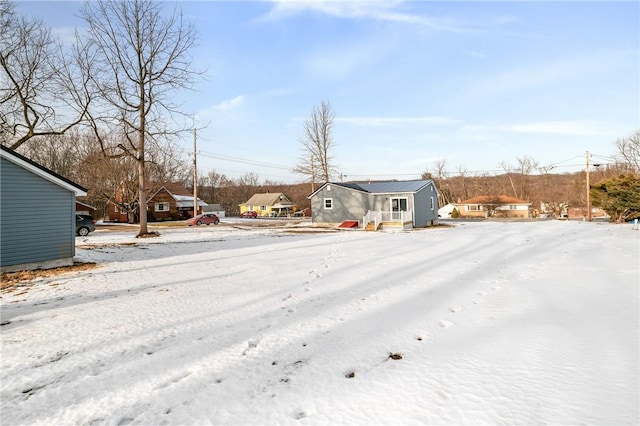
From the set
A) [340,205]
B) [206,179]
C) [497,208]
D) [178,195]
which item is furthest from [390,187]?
[206,179]

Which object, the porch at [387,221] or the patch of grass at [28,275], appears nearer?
the patch of grass at [28,275]

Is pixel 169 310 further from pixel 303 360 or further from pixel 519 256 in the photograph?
pixel 519 256

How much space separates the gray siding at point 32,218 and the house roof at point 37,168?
0.45ft

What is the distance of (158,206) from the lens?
43531 millimetres

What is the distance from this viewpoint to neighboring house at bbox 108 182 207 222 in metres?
39.9

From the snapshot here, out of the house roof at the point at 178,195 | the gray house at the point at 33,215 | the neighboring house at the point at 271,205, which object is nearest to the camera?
the gray house at the point at 33,215

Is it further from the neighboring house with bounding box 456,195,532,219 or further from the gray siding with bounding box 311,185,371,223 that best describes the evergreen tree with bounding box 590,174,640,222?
the neighboring house with bounding box 456,195,532,219

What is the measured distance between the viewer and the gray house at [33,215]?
989 centimetres

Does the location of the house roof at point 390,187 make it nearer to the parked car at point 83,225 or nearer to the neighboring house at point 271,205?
the parked car at point 83,225

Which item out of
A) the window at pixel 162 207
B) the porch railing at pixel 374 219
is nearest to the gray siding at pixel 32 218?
the porch railing at pixel 374 219

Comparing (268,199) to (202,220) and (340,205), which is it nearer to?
(202,220)

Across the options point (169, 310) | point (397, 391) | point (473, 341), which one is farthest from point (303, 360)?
point (169, 310)

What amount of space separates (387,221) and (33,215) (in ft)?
68.6

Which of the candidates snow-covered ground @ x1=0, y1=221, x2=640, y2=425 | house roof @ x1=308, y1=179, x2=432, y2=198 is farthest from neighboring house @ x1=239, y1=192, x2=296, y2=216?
snow-covered ground @ x1=0, y1=221, x2=640, y2=425
